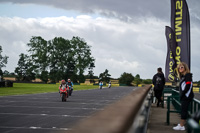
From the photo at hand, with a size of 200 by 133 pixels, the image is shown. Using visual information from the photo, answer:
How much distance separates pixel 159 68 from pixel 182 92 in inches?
301

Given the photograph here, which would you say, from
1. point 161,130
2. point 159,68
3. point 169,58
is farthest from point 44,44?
point 161,130

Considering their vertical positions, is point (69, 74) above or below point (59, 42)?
below

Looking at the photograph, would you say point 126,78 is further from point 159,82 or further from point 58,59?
A: point 159,82

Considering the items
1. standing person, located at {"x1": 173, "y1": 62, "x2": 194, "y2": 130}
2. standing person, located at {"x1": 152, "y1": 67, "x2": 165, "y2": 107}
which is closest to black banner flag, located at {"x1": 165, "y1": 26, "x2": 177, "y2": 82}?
standing person, located at {"x1": 152, "y1": 67, "x2": 165, "y2": 107}

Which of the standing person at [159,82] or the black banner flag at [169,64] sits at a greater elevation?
the black banner flag at [169,64]

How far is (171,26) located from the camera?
20.5m

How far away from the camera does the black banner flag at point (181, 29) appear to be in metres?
19.0

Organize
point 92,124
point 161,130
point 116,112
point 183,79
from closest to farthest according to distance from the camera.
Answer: point 92,124
point 116,112
point 183,79
point 161,130

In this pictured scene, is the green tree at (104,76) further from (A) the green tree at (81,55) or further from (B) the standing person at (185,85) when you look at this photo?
(B) the standing person at (185,85)

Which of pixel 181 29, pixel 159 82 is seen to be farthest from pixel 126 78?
pixel 159 82

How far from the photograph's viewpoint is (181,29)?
19.4 meters

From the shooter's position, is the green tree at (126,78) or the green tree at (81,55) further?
the green tree at (126,78)

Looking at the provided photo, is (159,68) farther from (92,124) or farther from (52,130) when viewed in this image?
(92,124)

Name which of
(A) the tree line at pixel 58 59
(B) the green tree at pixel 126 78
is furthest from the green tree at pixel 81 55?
(B) the green tree at pixel 126 78
